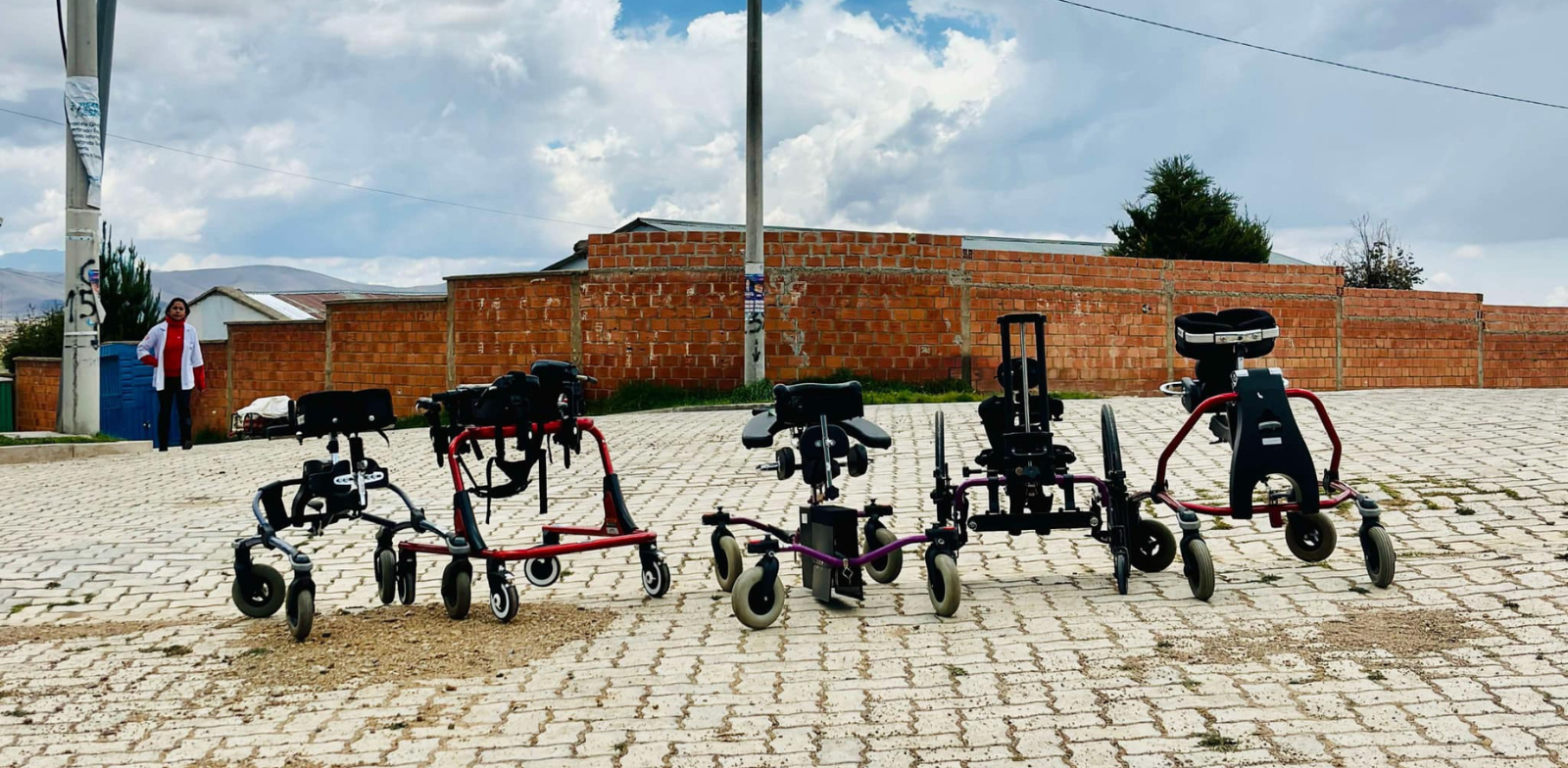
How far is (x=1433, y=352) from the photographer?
29.0 m

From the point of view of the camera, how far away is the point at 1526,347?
31734mm

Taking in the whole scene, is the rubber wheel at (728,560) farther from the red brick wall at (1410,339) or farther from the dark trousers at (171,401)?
the red brick wall at (1410,339)

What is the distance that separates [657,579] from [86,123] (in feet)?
46.7

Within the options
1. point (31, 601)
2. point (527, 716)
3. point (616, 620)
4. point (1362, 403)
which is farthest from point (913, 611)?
point (1362, 403)

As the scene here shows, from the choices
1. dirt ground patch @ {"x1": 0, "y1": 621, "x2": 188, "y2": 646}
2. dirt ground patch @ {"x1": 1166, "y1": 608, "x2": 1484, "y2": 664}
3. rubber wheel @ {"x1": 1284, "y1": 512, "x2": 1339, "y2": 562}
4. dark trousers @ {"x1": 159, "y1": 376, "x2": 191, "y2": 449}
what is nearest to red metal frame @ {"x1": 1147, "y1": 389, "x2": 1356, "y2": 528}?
rubber wheel @ {"x1": 1284, "y1": 512, "x2": 1339, "y2": 562}

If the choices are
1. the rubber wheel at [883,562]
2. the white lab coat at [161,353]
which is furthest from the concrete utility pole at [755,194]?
the rubber wheel at [883,562]

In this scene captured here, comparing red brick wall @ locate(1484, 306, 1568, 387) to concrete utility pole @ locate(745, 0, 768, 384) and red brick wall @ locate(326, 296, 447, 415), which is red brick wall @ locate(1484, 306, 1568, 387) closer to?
concrete utility pole @ locate(745, 0, 768, 384)

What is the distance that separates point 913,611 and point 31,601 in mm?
5041

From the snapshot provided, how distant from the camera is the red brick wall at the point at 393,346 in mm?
21984

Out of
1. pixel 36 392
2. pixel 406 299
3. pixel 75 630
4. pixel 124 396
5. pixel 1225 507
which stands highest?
pixel 406 299

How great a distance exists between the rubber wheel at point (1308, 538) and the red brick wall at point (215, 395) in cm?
2327

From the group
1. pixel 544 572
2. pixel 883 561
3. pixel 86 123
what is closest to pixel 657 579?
pixel 544 572

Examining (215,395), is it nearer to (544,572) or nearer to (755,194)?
(755,194)

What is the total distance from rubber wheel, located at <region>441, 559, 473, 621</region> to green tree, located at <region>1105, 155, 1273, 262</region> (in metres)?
30.9
